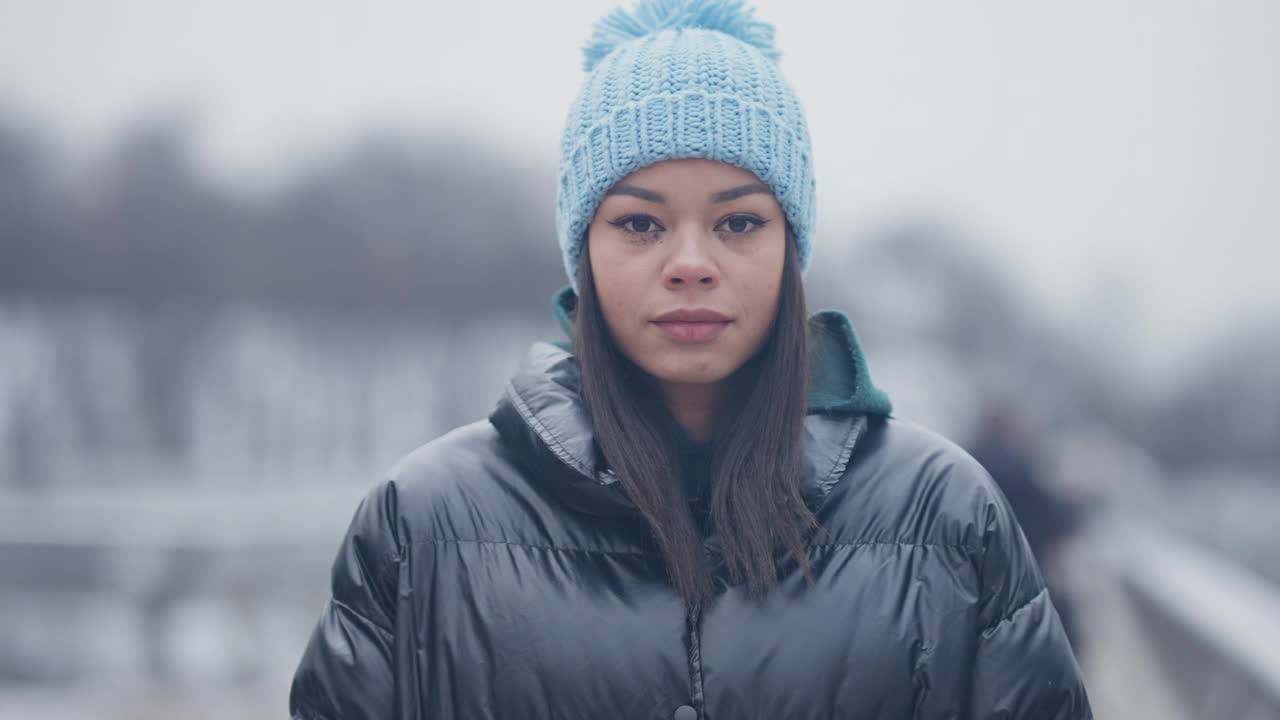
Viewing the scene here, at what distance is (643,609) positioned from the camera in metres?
1.47

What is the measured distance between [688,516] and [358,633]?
453 millimetres

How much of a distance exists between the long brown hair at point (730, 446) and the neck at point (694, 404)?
2cm

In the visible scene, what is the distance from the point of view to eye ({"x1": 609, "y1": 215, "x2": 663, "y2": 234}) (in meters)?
1.59

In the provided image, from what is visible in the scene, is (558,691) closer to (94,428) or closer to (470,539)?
(470,539)

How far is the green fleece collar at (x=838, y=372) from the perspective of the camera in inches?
64.1

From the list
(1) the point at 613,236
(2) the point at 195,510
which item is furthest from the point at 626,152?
(2) the point at 195,510

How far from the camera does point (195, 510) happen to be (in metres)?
11.9

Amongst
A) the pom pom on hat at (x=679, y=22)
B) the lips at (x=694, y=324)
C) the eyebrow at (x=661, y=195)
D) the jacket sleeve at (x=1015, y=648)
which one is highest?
the pom pom on hat at (x=679, y=22)

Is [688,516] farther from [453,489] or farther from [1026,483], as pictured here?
[1026,483]

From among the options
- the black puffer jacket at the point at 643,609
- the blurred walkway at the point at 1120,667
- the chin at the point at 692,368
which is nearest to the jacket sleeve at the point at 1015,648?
the black puffer jacket at the point at 643,609

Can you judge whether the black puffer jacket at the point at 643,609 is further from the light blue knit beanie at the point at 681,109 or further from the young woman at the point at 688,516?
the light blue knit beanie at the point at 681,109

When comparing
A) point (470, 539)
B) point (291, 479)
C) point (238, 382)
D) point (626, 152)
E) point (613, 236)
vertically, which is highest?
point (626, 152)

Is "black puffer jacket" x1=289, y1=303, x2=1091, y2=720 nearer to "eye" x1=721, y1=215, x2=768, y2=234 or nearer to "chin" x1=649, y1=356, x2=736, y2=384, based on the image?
"chin" x1=649, y1=356, x2=736, y2=384

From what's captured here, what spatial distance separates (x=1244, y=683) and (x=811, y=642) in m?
2.84
